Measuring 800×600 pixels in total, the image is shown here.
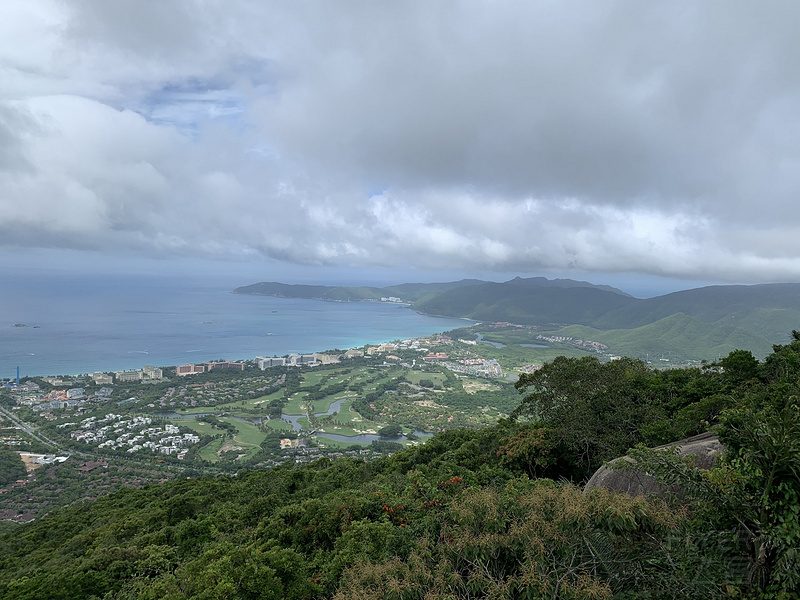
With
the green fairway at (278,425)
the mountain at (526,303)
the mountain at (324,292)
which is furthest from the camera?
the mountain at (324,292)

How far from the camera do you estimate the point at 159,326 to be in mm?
75812

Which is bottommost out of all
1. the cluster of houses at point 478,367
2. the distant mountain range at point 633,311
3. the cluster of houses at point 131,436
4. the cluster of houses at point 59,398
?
the cluster of houses at point 478,367

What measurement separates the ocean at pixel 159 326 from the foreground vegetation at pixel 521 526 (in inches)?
1822

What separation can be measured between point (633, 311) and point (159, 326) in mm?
109343

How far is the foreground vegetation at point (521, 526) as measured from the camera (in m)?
3.03

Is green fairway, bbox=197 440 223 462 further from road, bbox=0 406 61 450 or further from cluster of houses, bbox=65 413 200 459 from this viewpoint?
road, bbox=0 406 61 450

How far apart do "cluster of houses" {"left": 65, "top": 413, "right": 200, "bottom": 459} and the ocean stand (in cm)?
2033

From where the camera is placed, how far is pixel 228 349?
199ft

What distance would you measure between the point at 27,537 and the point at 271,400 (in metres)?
25.7

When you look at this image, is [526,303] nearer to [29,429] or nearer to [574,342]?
[574,342]

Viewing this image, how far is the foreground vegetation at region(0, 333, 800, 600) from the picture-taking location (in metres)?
3.03

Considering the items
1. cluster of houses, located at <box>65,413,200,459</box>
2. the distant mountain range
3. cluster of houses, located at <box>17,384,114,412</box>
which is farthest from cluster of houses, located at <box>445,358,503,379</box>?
cluster of houses, located at <box>17,384,114,412</box>

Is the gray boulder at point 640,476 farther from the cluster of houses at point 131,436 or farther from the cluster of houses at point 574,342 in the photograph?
the cluster of houses at point 574,342

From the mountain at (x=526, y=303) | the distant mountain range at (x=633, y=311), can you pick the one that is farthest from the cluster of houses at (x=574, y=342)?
the mountain at (x=526, y=303)
